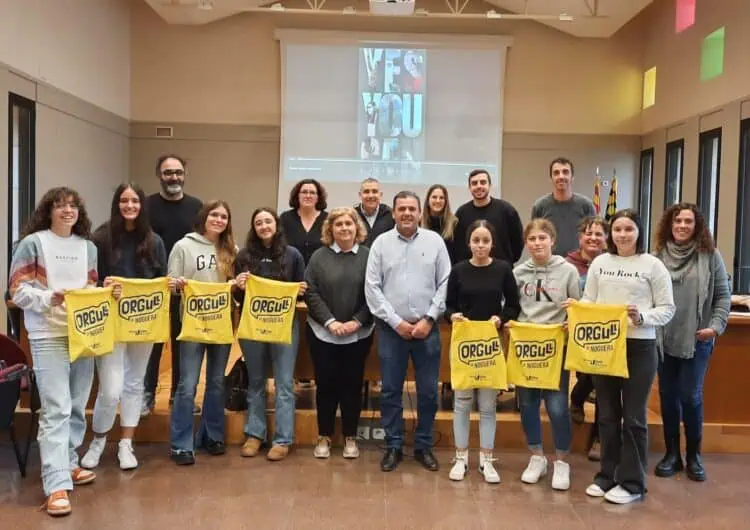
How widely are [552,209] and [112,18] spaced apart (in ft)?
23.3

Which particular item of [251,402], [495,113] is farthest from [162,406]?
[495,113]

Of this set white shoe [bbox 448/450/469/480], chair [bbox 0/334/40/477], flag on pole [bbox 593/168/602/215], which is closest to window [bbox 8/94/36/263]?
chair [bbox 0/334/40/477]

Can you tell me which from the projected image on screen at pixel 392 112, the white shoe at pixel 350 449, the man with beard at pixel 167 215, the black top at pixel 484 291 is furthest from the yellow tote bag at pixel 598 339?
the projected image on screen at pixel 392 112

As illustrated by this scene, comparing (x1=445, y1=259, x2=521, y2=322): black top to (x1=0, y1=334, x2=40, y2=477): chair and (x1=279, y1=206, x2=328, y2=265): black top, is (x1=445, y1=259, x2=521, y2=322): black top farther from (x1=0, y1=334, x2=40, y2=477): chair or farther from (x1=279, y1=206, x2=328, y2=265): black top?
(x1=0, y1=334, x2=40, y2=477): chair

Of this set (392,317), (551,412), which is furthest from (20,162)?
(551,412)

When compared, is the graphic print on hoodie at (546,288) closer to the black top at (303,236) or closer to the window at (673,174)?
the black top at (303,236)

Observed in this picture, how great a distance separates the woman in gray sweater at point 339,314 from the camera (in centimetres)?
382

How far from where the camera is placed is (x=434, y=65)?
9656 millimetres

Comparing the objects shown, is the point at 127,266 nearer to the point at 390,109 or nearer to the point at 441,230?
the point at 441,230

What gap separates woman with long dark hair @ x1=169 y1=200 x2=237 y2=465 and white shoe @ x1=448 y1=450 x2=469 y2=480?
141 cm

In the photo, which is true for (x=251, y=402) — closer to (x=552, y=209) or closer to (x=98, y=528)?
(x=98, y=528)

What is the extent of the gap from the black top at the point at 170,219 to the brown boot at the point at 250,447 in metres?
1.29

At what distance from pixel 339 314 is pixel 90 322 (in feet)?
4.28

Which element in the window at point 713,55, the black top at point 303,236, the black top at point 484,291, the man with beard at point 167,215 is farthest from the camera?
the window at point 713,55
